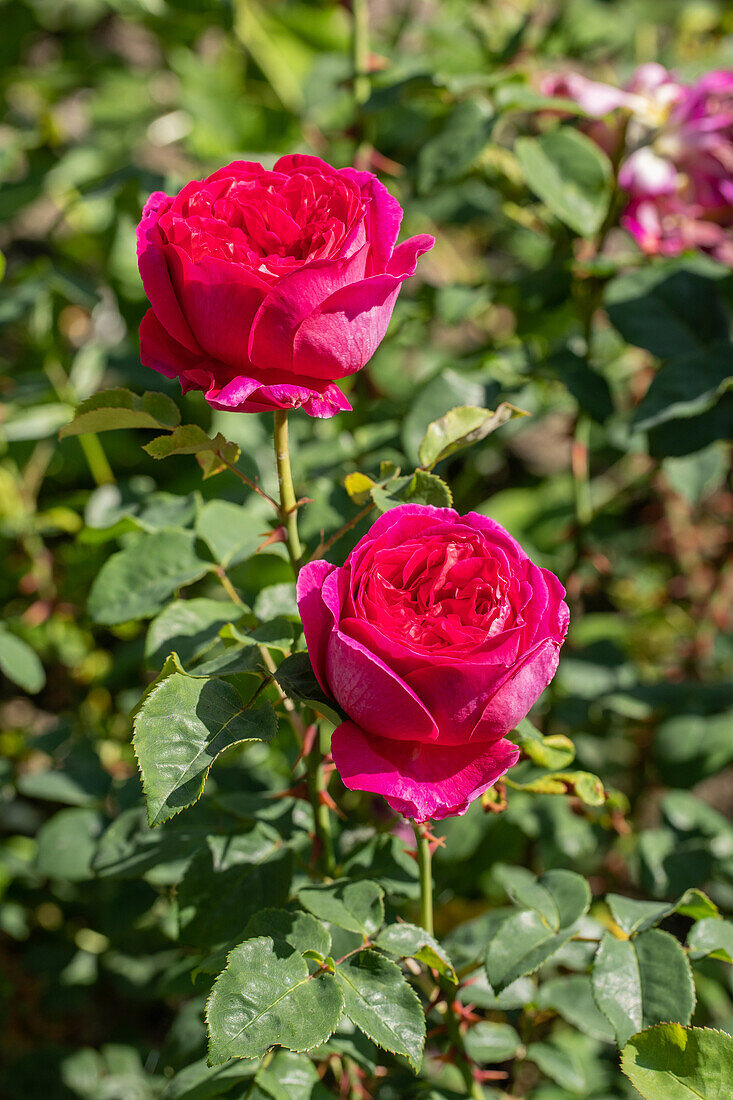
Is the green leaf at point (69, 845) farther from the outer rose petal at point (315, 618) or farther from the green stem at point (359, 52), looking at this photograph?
the green stem at point (359, 52)

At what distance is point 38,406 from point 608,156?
83 centimetres

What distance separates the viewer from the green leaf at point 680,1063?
0.52 metres

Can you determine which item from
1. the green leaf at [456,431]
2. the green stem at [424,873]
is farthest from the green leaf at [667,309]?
the green stem at [424,873]

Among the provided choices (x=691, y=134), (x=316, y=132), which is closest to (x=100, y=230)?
(x=316, y=132)

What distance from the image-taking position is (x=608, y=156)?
1040mm

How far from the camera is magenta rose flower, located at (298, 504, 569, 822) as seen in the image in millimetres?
450

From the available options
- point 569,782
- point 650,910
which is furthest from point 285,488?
point 650,910

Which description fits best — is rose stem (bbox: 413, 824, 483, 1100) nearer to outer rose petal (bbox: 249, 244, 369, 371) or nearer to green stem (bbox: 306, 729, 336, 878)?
green stem (bbox: 306, 729, 336, 878)

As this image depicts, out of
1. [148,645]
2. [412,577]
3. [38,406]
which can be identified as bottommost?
[38,406]

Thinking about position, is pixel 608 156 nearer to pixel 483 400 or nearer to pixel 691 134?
pixel 691 134

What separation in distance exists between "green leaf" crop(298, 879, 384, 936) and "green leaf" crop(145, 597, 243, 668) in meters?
0.19

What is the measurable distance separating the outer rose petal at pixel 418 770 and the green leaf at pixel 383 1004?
0.49ft

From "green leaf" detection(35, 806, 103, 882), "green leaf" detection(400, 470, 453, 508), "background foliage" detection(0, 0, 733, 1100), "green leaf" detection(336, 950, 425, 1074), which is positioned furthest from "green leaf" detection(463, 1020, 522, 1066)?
"green leaf" detection(400, 470, 453, 508)

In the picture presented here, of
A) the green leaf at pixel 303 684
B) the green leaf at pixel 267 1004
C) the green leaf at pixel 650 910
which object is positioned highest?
the green leaf at pixel 303 684
